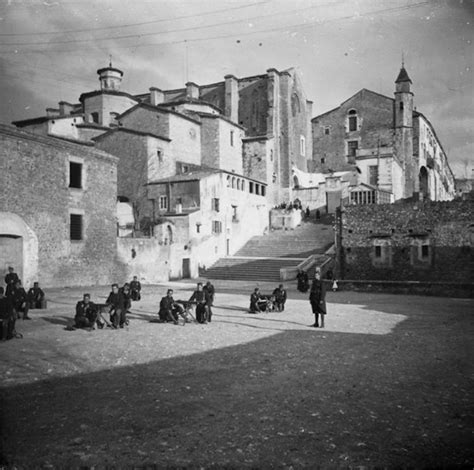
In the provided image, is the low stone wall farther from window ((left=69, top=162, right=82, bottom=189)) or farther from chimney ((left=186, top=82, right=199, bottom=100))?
chimney ((left=186, top=82, right=199, bottom=100))

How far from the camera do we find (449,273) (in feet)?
83.9

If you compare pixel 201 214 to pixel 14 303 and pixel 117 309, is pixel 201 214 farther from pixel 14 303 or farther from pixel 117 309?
pixel 117 309

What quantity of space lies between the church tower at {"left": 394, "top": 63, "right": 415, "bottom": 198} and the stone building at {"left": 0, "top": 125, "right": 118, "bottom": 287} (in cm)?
3828

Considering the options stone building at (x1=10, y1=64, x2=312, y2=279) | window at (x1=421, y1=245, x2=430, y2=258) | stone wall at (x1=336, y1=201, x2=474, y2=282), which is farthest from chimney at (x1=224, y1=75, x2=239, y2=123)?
window at (x1=421, y1=245, x2=430, y2=258)

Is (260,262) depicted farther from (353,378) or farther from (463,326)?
(353,378)

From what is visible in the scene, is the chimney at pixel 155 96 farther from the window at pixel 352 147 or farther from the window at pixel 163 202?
the window at pixel 352 147

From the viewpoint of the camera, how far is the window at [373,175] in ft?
157

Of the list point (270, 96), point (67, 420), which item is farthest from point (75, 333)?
point (270, 96)

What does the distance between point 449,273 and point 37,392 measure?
24439 millimetres

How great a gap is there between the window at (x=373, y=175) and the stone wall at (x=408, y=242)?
2143 cm

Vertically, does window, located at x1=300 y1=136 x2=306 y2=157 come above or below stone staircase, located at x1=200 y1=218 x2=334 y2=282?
above

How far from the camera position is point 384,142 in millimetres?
55312

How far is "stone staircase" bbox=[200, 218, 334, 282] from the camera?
33.1 m

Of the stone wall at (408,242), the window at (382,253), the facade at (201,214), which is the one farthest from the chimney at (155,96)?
the window at (382,253)
